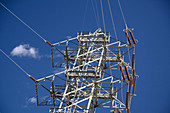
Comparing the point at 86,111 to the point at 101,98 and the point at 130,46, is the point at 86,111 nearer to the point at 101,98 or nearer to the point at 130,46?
the point at 101,98

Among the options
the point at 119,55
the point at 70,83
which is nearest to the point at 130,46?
the point at 119,55

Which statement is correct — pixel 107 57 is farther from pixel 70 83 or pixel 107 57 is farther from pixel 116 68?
pixel 70 83

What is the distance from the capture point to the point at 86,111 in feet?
125

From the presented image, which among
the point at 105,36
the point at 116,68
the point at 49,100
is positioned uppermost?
the point at 105,36

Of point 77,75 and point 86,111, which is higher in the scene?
point 77,75

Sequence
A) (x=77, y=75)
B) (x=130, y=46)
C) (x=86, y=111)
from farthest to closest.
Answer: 1. (x=130, y=46)
2. (x=77, y=75)
3. (x=86, y=111)

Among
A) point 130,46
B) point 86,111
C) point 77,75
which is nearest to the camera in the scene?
point 86,111

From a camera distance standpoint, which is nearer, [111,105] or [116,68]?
[111,105]

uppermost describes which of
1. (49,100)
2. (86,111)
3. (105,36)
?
(105,36)

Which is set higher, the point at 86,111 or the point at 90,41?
the point at 90,41

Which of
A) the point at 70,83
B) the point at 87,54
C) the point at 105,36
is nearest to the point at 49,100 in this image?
the point at 70,83

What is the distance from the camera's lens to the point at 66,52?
44.3 m

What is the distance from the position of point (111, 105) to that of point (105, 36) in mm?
7810

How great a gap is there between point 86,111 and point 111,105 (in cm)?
541
